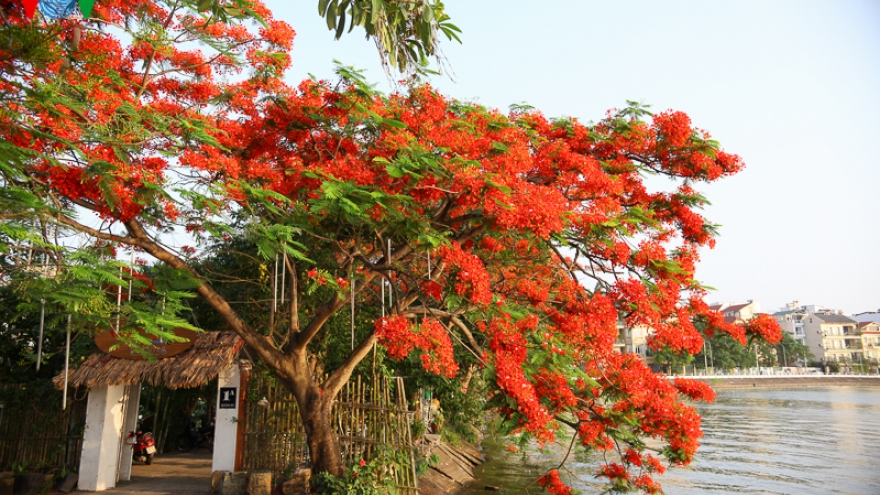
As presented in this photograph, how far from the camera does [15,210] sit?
15.1ft

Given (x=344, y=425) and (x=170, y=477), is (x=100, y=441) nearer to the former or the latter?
(x=170, y=477)

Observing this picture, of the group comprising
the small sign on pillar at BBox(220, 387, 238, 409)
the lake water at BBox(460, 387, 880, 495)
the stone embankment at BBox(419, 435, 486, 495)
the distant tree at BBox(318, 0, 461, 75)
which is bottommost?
the lake water at BBox(460, 387, 880, 495)

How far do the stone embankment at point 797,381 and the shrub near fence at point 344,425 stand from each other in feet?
142

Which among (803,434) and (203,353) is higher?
(203,353)

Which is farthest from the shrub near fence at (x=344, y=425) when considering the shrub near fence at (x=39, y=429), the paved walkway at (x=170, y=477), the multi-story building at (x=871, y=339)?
the multi-story building at (x=871, y=339)

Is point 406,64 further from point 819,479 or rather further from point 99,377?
point 819,479

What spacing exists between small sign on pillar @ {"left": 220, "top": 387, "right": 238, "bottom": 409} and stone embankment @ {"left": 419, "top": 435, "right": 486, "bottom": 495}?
297 centimetres

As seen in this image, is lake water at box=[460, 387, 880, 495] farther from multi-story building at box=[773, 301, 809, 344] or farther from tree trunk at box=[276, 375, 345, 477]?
multi-story building at box=[773, 301, 809, 344]

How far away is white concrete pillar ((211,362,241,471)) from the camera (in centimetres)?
838

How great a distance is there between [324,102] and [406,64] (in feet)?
14.7

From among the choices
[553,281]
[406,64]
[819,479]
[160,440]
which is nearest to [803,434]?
[819,479]

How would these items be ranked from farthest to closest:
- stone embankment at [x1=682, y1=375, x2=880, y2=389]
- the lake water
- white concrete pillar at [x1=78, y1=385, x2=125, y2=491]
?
stone embankment at [x1=682, y1=375, x2=880, y2=389], the lake water, white concrete pillar at [x1=78, y1=385, x2=125, y2=491]

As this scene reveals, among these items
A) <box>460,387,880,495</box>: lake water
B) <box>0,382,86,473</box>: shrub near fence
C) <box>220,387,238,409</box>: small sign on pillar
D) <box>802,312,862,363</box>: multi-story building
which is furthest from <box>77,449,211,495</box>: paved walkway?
<box>802,312,862,363</box>: multi-story building

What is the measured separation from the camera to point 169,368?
8344 mm
